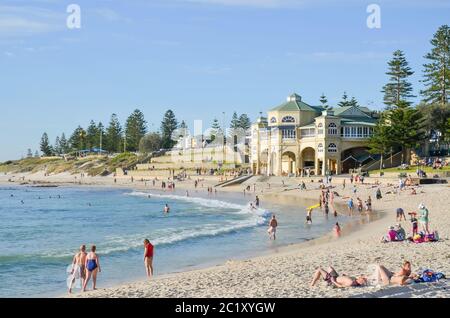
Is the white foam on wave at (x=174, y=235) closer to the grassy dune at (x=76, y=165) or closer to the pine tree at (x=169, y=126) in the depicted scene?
the grassy dune at (x=76, y=165)

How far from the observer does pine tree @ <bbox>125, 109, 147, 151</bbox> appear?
364ft

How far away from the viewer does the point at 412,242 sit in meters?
16.9

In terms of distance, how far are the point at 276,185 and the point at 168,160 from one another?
37933 mm

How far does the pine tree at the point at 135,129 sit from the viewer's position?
11088 centimetres

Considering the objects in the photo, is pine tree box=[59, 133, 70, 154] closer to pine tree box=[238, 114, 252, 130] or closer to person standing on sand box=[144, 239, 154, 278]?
pine tree box=[238, 114, 252, 130]

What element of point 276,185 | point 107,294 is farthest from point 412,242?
point 276,185

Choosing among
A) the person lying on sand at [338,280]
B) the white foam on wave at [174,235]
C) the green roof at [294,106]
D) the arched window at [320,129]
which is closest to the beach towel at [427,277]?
the person lying on sand at [338,280]

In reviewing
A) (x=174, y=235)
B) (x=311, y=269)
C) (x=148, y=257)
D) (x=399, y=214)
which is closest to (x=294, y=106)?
(x=399, y=214)

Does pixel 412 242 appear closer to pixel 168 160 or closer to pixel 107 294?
pixel 107 294

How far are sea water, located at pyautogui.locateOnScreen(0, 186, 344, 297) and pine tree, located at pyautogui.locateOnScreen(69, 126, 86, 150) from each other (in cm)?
8748

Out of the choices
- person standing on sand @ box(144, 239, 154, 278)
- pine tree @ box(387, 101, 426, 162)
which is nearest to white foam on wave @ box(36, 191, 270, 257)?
person standing on sand @ box(144, 239, 154, 278)

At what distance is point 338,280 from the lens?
10586 mm

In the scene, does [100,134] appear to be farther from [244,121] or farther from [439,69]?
[439,69]

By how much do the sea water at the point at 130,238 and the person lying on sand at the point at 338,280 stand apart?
533 centimetres
